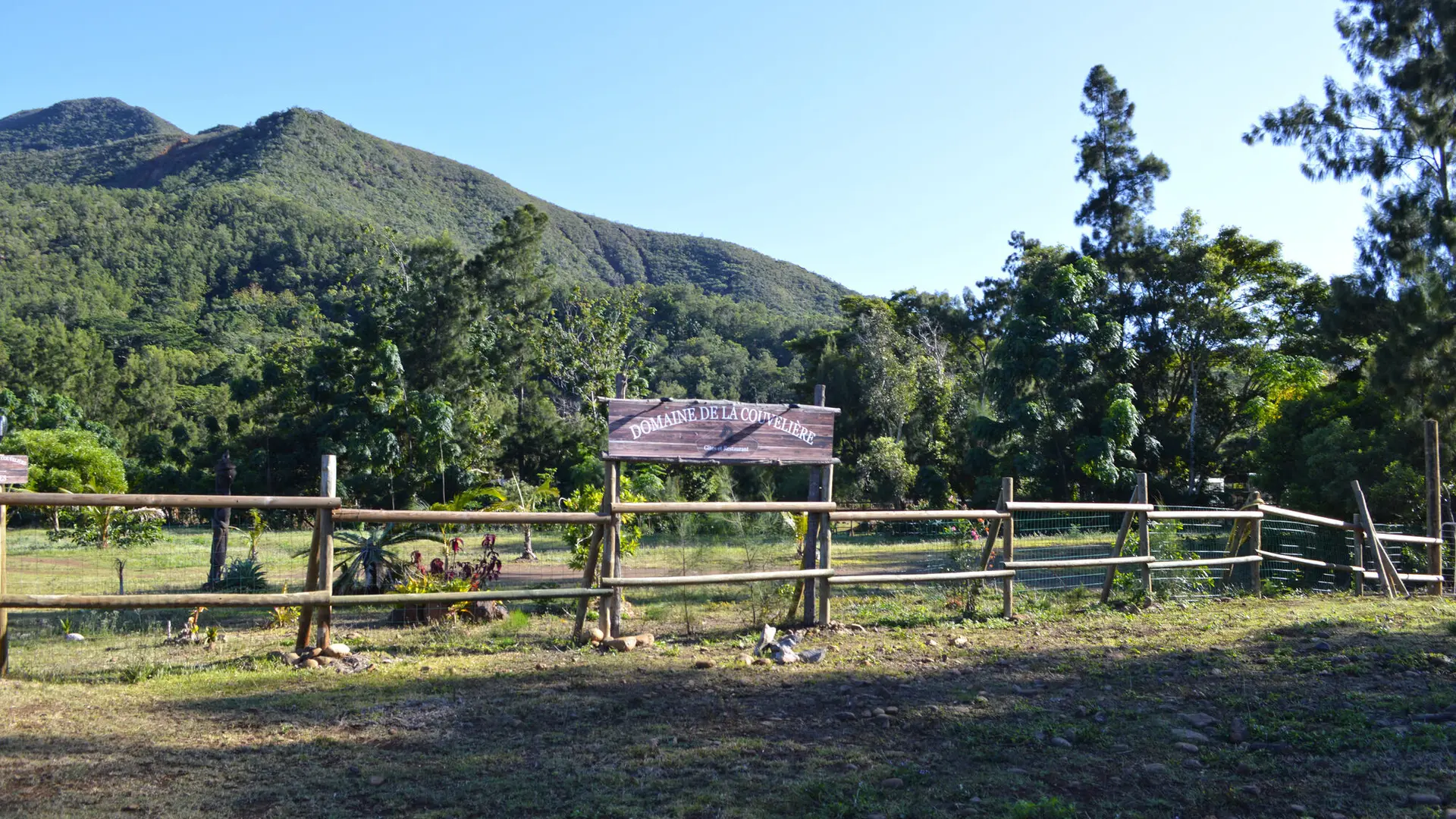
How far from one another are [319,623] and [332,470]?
1086 millimetres

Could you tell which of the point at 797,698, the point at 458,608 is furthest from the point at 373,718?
the point at 458,608

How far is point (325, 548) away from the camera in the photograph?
7.05 metres

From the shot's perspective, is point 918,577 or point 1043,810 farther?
point 918,577

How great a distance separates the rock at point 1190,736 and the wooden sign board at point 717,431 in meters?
3.66

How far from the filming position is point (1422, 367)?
16.7 m

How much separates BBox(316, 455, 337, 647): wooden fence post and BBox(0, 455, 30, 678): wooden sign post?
6.02 feet

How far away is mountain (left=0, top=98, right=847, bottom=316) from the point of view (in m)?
122

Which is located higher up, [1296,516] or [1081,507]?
[1081,507]

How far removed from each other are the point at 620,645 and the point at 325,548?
222 centimetres

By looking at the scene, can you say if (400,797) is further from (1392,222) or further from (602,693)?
(1392,222)

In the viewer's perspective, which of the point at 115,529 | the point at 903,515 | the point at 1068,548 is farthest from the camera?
the point at 1068,548

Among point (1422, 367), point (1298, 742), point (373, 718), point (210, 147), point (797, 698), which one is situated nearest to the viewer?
point (1298, 742)

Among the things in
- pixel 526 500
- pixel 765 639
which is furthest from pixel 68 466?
pixel 765 639

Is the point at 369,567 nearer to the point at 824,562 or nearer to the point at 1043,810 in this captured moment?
the point at 824,562
